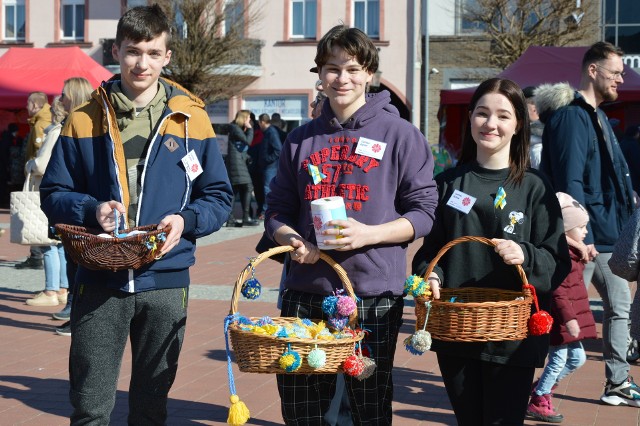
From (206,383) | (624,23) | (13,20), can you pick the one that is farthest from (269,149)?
(13,20)

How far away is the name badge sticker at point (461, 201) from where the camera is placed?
3.85 meters

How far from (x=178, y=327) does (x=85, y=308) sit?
361 millimetres

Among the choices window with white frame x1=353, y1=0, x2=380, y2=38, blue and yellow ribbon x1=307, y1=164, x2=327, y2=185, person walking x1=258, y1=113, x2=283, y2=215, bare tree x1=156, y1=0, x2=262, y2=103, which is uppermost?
window with white frame x1=353, y1=0, x2=380, y2=38

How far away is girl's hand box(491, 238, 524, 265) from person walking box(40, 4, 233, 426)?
3.61 feet

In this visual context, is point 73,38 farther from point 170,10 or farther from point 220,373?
point 220,373

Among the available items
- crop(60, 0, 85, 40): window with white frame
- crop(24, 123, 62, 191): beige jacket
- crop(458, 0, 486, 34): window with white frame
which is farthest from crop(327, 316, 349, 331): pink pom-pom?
A: crop(60, 0, 85, 40): window with white frame

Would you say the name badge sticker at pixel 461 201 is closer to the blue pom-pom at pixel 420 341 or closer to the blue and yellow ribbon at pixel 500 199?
the blue and yellow ribbon at pixel 500 199

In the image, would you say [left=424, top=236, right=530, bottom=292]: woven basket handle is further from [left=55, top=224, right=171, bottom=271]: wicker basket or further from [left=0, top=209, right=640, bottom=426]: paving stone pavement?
[left=0, top=209, right=640, bottom=426]: paving stone pavement

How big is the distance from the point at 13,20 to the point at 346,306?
109 feet

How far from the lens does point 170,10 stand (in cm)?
2905

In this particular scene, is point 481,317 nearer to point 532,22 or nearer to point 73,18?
point 532,22

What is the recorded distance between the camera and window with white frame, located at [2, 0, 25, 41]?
34156 mm

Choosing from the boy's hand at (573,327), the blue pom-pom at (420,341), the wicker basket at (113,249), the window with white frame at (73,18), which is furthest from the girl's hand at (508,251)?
the window with white frame at (73,18)

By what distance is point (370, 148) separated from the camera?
146 inches
